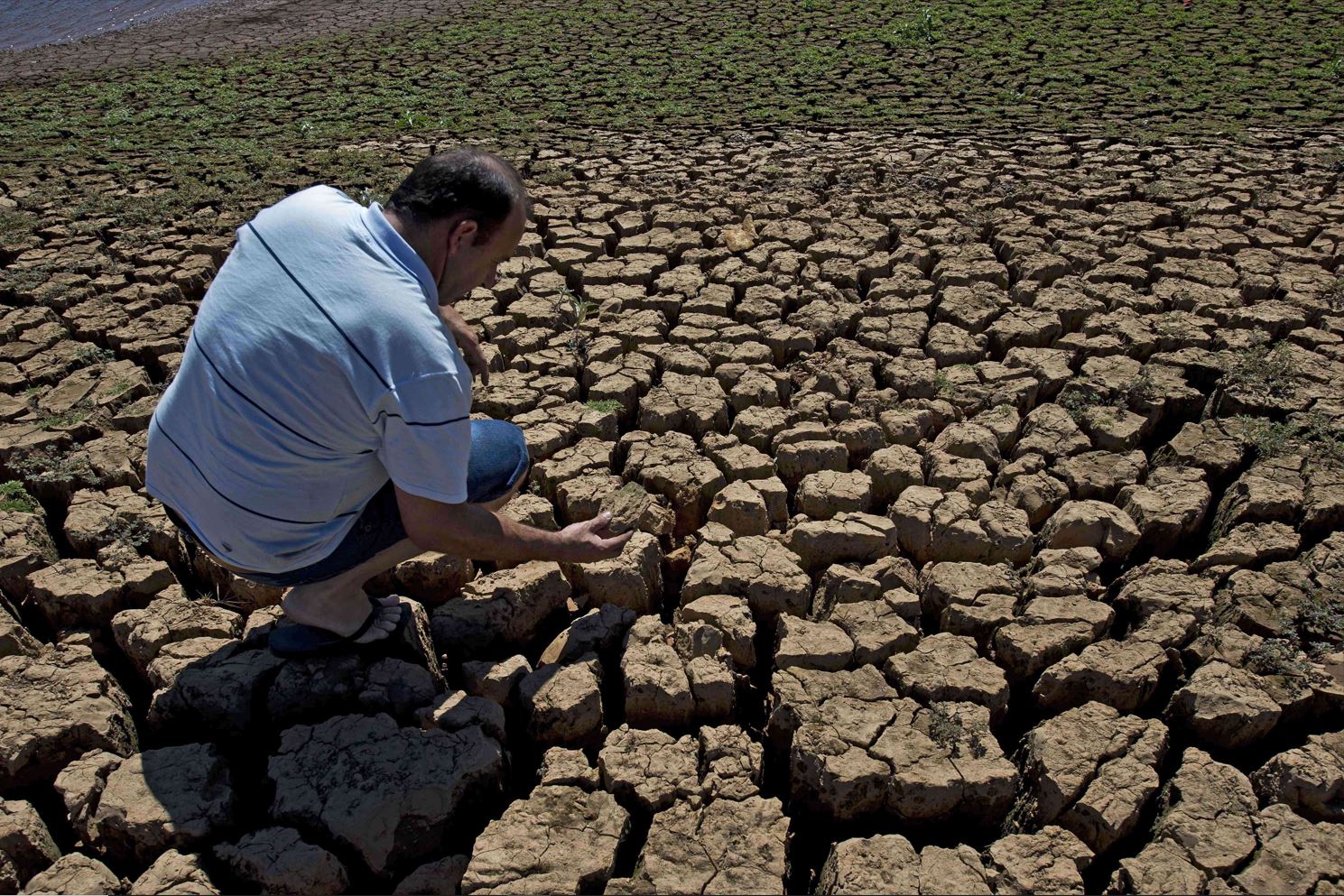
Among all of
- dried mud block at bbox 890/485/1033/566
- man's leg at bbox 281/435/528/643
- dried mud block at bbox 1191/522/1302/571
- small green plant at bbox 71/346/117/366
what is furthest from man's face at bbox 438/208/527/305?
small green plant at bbox 71/346/117/366

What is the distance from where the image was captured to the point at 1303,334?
3.60m

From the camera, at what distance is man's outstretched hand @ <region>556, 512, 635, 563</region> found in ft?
7.53

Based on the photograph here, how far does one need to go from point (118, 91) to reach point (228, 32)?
108 inches

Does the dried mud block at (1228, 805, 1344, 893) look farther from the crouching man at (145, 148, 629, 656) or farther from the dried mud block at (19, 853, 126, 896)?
the dried mud block at (19, 853, 126, 896)

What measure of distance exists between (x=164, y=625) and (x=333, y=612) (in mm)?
509

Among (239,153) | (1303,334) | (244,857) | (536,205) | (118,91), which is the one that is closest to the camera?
(244,857)

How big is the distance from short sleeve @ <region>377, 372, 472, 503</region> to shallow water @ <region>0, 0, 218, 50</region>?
36.5 feet

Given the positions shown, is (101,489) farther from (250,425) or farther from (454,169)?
(454,169)

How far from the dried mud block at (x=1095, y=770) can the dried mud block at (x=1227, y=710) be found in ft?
0.33

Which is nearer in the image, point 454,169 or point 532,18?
point 454,169

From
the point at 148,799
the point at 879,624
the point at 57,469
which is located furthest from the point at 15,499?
the point at 879,624

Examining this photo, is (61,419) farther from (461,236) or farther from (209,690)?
(461,236)

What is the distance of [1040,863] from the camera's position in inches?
74.0

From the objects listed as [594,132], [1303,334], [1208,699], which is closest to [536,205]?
[594,132]
